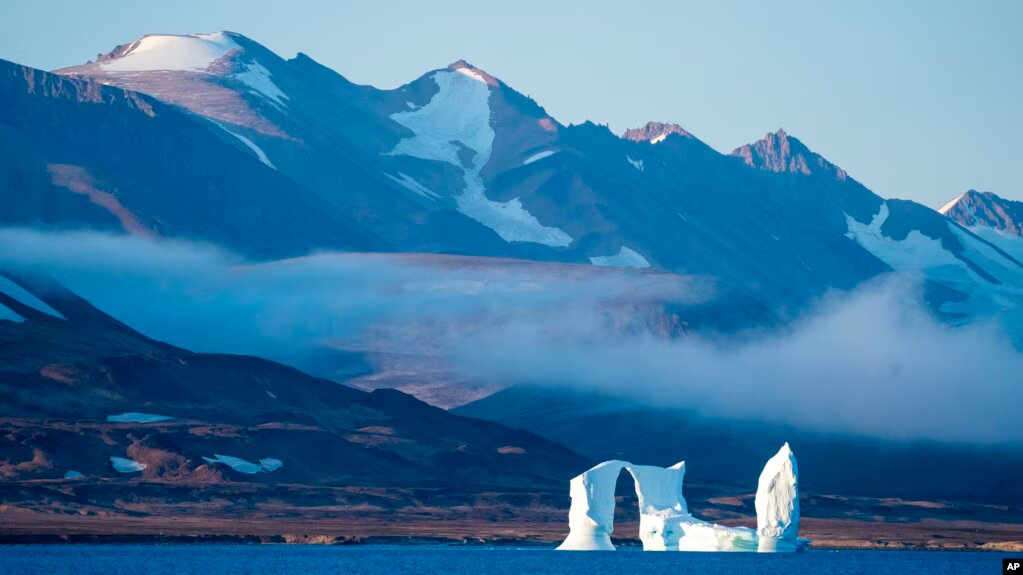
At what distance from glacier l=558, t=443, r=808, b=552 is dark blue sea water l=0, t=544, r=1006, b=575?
83.8 inches

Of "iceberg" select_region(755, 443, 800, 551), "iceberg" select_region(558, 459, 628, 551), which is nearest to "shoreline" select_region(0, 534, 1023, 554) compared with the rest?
"iceberg" select_region(558, 459, 628, 551)

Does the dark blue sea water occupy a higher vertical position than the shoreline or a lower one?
lower

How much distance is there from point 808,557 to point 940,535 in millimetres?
49880

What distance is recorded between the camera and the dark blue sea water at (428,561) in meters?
126

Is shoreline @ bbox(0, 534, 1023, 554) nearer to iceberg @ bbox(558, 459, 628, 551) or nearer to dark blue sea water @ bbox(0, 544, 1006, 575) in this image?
dark blue sea water @ bbox(0, 544, 1006, 575)

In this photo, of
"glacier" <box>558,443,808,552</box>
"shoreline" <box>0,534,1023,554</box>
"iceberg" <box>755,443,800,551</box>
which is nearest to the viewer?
"iceberg" <box>755,443,800,551</box>

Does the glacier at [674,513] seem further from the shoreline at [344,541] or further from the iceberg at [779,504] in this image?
the shoreline at [344,541]

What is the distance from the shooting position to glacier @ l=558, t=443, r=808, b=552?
419 feet

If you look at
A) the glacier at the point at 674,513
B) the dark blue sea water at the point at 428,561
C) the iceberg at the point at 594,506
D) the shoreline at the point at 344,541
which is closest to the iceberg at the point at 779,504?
the glacier at the point at 674,513

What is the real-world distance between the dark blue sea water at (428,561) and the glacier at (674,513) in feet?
6.98

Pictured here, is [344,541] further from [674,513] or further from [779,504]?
[779,504]

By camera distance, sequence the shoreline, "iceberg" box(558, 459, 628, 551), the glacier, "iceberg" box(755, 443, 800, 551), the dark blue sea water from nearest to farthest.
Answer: the dark blue sea water → "iceberg" box(755, 443, 800, 551) → the glacier → "iceberg" box(558, 459, 628, 551) → the shoreline

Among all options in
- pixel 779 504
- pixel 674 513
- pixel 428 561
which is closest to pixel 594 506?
pixel 674 513

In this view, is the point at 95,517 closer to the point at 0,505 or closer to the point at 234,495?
the point at 0,505
